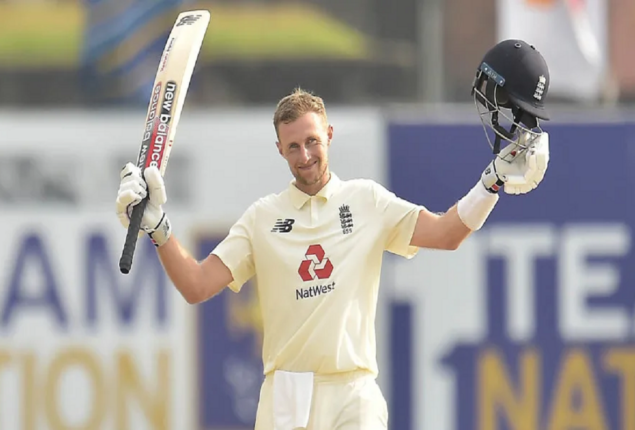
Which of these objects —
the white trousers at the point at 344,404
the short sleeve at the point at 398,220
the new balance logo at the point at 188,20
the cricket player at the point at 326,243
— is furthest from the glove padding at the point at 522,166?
the new balance logo at the point at 188,20

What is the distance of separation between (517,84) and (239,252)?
1.01 m

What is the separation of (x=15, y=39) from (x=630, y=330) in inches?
200

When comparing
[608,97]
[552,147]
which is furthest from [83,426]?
[608,97]

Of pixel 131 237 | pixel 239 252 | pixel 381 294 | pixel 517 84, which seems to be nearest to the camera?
pixel 131 237

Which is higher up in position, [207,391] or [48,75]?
[48,75]

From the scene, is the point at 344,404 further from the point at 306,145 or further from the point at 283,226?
the point at 306,145

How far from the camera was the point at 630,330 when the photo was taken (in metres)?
7.00

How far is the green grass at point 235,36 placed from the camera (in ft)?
31.0

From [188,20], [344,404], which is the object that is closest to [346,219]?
[344,404]

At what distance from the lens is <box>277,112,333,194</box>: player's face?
4.25 metres

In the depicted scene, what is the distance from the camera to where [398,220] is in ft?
14.3

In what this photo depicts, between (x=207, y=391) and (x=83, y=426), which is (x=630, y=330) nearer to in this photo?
(x=207, y=391)

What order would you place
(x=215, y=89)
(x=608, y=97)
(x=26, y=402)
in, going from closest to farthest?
(x=26, y=402), (x=608, y=97), (x=215, y=89)

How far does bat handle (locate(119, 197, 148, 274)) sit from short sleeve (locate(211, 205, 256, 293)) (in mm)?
359
